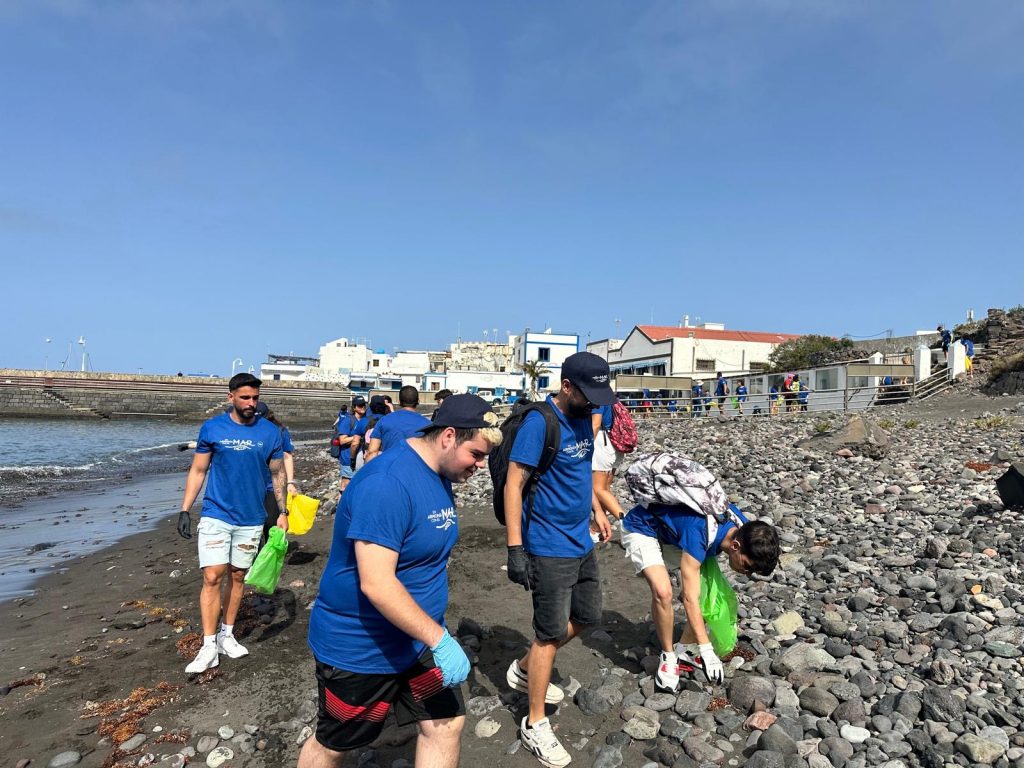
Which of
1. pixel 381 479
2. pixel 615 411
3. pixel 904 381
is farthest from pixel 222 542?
pixel 904 381

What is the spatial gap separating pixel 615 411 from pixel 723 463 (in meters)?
7.65

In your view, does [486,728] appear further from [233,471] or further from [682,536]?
[233,471]

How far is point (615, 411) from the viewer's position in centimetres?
609

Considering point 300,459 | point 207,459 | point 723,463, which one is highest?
point 207,459

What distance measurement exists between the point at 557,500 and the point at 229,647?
3145 mm

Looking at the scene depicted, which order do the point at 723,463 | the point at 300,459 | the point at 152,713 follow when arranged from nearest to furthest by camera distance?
the point at 152,713 < the point at 723,463 < the point at 300,459

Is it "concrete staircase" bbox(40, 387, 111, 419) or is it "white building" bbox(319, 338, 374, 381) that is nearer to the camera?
"concrete staircase" bbox(40, 387, 111, 419)

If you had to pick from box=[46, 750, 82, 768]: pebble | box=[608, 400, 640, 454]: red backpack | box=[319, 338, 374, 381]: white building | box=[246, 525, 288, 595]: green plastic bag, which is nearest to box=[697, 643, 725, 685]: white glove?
box=[608, 400, 640, 454]: red backpack

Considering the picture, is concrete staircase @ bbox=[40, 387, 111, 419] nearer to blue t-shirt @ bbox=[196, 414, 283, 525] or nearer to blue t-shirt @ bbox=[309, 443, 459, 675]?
blue t-shirt @ bbox=[196, 414, 283, 525]

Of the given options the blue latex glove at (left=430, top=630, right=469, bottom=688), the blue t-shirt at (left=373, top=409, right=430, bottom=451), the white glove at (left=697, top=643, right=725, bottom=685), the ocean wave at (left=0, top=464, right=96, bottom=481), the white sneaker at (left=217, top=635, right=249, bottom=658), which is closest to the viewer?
the blue latex glove at (left=430, top=630, right=469, bottom=688)

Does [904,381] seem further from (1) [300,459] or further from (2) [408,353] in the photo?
(2) [408,353]

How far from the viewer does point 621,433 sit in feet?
20.1

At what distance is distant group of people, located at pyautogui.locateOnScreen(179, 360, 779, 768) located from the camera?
2516mm

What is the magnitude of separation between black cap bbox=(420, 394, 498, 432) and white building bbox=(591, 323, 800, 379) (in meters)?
45.8
